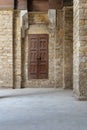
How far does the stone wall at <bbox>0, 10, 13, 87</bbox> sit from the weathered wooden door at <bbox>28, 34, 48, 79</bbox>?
2.93ft

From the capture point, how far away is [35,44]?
42.7ft

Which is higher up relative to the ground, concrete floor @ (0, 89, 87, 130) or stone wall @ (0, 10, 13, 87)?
stone wall @ (0, 10, 13, 87)

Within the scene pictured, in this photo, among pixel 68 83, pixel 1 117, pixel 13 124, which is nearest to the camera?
pixel 13 124

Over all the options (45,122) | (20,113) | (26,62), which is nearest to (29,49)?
(26,62)

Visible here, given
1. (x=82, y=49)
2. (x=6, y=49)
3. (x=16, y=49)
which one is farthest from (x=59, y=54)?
(x=82, y=49)

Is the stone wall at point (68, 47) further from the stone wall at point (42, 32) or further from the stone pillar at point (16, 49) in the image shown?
the stone pillar at point (16, 49)

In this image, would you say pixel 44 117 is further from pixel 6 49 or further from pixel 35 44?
pixel 35 44

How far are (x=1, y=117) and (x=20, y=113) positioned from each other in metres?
0.58

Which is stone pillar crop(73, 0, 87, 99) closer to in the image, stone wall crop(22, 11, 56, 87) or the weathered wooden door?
stone wall crop(22, 11, 56, 87)

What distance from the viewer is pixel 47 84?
12.9 m

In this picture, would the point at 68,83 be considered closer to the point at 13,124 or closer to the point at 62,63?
the point at 62,63

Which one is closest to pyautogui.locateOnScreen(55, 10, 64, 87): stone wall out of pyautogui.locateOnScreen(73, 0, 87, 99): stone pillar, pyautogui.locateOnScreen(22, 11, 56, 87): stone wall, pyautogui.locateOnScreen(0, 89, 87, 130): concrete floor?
pyautogui.locateOnScreen(22, 11, 56, 87): stone wall

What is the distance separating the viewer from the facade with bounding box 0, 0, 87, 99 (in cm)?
1249

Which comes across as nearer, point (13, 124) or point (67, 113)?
point (13, 124)
